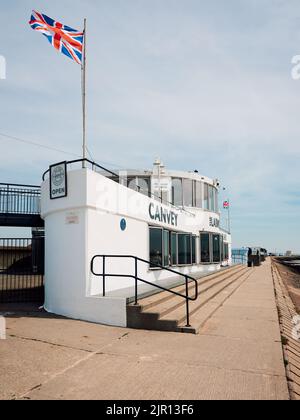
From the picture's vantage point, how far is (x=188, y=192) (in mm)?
18469

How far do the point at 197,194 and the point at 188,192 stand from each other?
0.75 meters

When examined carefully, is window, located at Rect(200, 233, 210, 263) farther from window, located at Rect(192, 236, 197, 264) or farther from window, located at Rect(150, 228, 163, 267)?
window, located at Rect(150, 228, 163, 267)

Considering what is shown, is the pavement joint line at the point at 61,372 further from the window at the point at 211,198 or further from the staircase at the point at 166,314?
the window at the point at 211,198

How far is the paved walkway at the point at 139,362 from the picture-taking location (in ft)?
13.7

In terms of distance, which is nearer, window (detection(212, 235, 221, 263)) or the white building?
the white building

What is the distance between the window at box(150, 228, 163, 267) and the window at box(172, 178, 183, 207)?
4755 millimetres

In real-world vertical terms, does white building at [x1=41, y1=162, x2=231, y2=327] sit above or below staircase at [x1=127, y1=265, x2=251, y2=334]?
above

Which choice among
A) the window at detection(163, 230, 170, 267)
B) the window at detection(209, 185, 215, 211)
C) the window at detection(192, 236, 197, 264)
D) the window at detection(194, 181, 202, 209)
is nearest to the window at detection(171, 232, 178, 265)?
the window at detection(163, 230, 170, 267)

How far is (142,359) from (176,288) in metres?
5.84

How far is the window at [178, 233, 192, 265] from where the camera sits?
15938 mm

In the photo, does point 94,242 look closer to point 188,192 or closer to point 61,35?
point 61,35

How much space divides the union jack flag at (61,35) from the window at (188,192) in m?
9.64

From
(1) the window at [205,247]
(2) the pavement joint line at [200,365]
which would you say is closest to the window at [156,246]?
(1) the window at [205,247]
